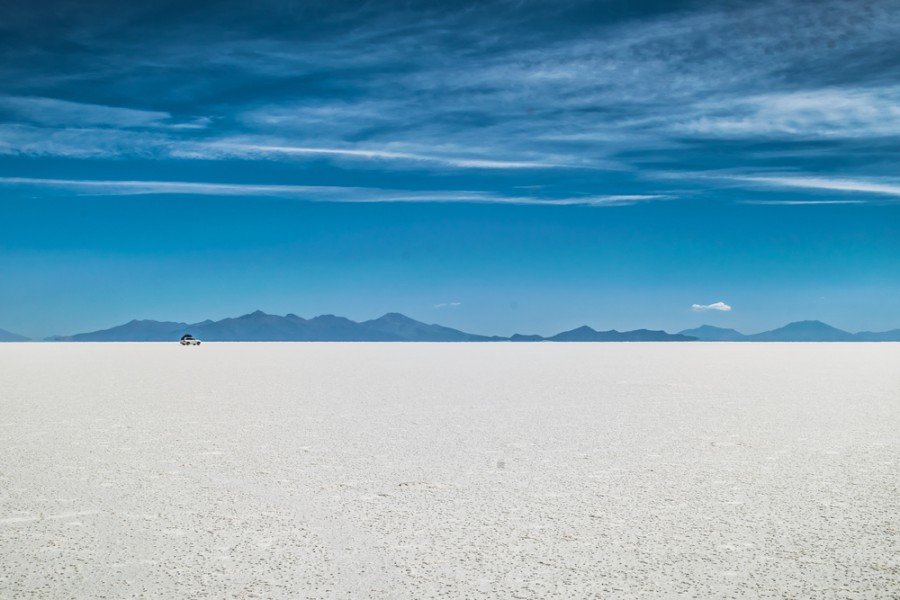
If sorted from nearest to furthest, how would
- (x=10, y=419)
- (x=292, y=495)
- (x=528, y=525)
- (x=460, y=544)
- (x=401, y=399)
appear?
(x=460, y=544) < (x=528, y=525) < (x=292, y=495) < (x=10, y=419) < (x=401, y=399)

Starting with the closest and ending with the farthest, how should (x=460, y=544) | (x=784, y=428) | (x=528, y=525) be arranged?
(x=460, y=544)
(x=528, y=525)
(x=784, y=428)

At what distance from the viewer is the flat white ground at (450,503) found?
14.8 ft

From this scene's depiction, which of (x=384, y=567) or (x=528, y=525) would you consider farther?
(x=528, y=525)

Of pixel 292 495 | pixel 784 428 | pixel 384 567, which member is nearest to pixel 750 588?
pixel 384 567

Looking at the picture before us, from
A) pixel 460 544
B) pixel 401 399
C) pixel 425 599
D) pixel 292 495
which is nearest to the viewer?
pixel 425 599

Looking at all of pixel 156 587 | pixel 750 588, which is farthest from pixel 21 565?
pixel 750 588

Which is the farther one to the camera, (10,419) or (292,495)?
(10,419)

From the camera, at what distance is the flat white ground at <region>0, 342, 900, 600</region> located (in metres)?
4.50

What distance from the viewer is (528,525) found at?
562 centimetres

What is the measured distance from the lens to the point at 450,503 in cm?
633

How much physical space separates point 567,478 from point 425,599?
11.1ft

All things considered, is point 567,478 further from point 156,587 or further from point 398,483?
point 156,587

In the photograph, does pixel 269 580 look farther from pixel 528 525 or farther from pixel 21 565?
pixel 528 525

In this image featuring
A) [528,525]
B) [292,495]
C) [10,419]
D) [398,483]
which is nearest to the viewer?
[528,525]
